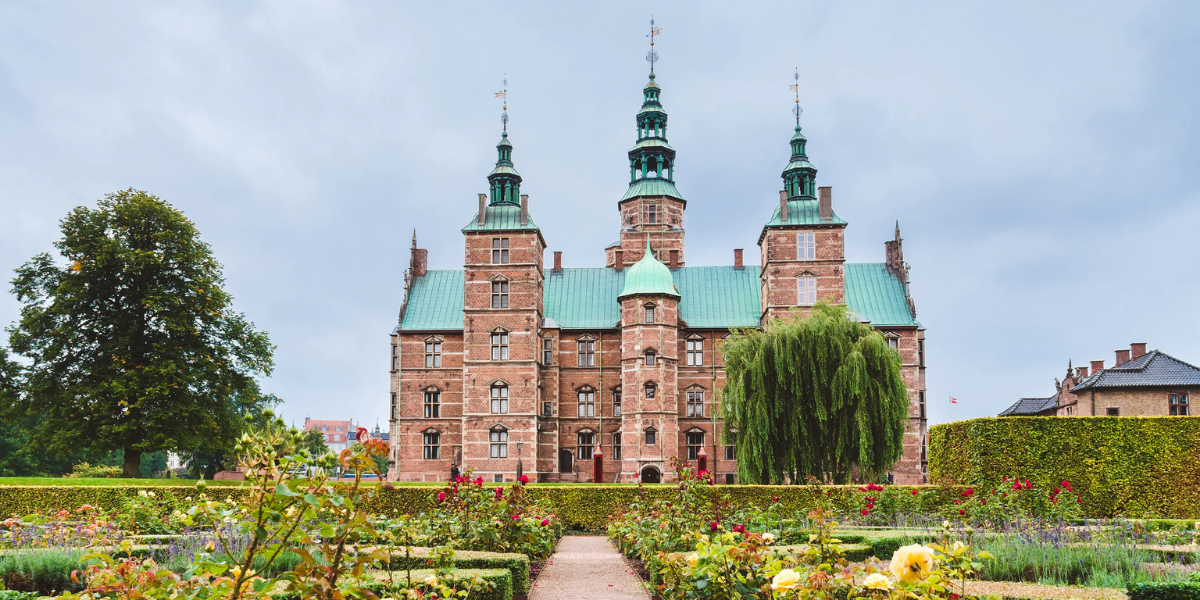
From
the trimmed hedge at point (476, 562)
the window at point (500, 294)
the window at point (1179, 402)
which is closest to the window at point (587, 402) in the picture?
the window at point (500, 294)

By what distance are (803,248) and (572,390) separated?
11.9 metres

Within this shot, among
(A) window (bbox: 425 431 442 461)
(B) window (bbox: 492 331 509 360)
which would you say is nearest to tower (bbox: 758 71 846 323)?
(B) window (bbox: 492 331 509 360)

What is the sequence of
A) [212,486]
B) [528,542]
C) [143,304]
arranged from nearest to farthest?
[528,542]
[212,486]
[143,304]

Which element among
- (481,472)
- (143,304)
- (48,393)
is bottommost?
(481,472)

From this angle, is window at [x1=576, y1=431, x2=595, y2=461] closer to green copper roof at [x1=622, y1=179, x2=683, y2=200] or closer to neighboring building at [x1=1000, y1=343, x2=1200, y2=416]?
green copper roof at [x1=622, y1=179, x2=683, y2=200]

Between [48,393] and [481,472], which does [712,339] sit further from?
[48,393]

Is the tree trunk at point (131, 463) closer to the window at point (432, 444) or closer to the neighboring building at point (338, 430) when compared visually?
the window at point (432, 444)

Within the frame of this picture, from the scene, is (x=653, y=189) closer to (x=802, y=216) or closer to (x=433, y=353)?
(x=802, y=216)

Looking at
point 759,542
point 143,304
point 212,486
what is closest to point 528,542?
point 759,542

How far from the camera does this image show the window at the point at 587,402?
40894 millimetres

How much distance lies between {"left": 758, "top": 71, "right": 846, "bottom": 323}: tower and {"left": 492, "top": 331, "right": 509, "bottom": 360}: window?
11355mm

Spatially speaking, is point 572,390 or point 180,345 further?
point 572,390

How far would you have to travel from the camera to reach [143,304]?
29078 millimetres

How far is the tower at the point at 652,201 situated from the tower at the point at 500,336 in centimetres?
771
